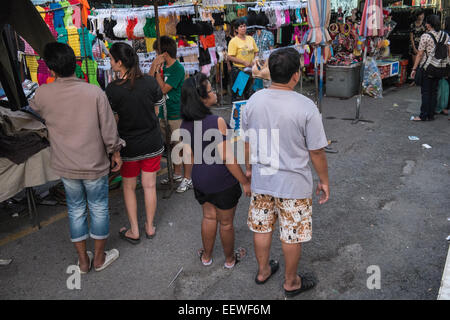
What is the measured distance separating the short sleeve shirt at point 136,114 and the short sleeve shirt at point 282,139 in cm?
118

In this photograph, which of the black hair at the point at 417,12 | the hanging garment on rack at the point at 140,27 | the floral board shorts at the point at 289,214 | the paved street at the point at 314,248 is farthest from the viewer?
the black hair at the point at 417,12

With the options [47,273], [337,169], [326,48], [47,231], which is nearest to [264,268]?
[47,273]

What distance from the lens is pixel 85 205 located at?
331 centimetres

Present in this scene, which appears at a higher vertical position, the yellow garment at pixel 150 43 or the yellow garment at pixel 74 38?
the yellow garment at pixel 74 38

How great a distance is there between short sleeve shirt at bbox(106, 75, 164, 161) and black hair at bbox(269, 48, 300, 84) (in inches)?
55.9

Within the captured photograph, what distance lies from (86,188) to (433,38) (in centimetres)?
669

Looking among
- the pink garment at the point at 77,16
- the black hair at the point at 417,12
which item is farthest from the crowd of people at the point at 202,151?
the black hair at the point at 417,12

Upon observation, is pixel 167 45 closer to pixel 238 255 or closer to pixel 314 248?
pixel 238 255

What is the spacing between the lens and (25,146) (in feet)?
13.1

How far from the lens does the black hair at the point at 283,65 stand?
101 inches

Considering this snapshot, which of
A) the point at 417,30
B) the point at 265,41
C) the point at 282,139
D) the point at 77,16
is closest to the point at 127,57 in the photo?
the point at 282,139

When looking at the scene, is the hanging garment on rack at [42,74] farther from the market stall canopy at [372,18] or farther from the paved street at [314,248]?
the market stall canopy at [372,18]

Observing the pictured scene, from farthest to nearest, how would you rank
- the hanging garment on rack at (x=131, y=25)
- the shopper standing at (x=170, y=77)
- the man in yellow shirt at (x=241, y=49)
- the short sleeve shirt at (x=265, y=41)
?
the short sleeve shirt at (x=265, y=41) → the man in yellow shirt at (x=241, y=49) → the hanging garment on rack at (x=131, y=25) → the shopper standing at (x=170, y=77)

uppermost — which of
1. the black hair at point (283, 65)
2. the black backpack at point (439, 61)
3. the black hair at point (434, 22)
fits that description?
the black hair at point (434, 22)
